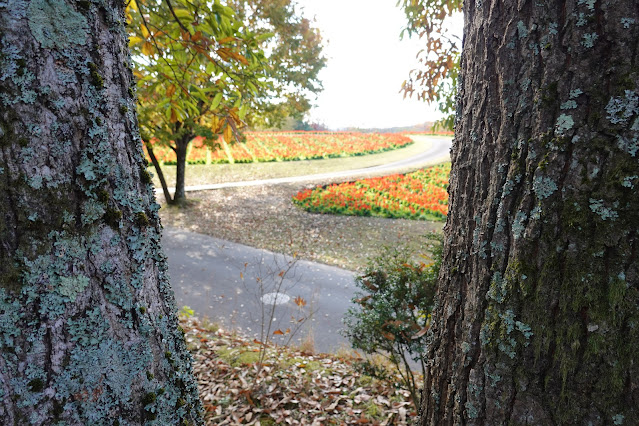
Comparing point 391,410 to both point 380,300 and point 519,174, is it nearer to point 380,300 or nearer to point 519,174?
point 380,300

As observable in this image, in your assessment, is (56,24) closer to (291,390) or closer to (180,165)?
(291,390)

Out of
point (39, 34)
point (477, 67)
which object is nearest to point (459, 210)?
point (477, 67)

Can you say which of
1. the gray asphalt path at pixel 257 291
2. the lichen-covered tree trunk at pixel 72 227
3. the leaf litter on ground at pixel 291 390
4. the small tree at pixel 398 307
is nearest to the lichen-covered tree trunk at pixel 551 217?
the lichen-covered tree trunk at pixel 72 227

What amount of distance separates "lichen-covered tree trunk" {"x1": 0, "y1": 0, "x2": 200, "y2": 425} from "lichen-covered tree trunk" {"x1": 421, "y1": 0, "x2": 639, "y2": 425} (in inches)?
41.9

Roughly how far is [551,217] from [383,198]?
38.7 ft

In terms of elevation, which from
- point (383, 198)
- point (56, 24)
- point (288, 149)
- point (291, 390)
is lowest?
point (291, 390)

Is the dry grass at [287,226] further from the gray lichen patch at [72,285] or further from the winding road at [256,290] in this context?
Result: the gray lichen patch at [72,285]

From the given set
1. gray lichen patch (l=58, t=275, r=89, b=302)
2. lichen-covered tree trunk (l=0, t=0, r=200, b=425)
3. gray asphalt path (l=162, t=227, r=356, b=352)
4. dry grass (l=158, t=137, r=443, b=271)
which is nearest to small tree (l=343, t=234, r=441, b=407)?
gray asphalt path (l=162, t=227, r=356, b=352)

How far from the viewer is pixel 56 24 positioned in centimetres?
88

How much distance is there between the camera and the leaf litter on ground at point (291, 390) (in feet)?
10.4

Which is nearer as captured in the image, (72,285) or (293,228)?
(72,285)

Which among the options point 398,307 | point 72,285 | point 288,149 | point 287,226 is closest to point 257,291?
point 398,307

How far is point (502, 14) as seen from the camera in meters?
1.12

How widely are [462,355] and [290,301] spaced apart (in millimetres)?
5190
